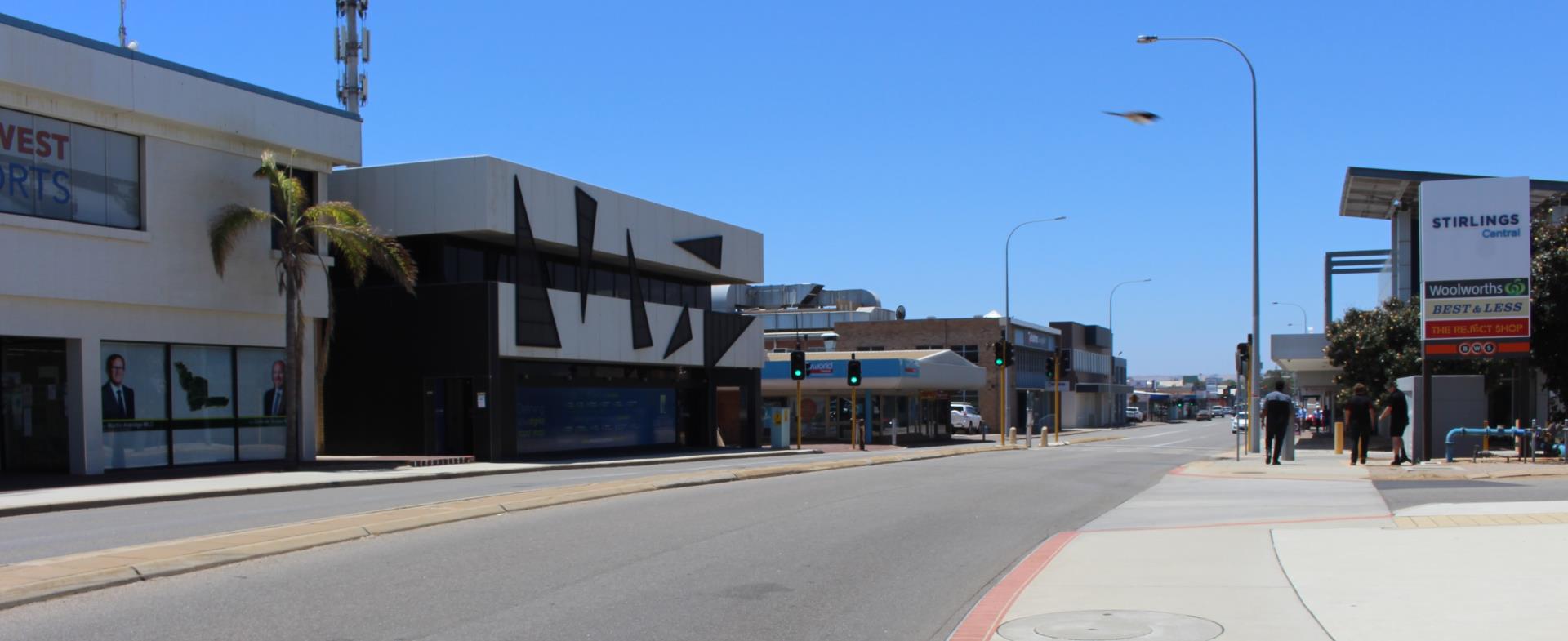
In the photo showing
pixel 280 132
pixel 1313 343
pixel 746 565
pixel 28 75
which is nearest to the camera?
pixel 746 565

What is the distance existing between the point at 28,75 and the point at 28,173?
68.9 inches

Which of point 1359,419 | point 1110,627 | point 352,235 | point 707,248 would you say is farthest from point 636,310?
point 1110,627

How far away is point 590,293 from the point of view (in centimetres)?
3731

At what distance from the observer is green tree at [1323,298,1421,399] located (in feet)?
131

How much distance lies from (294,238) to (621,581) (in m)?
19.3

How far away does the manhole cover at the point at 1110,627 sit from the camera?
7.50 metres

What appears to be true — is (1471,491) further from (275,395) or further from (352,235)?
(275,395)

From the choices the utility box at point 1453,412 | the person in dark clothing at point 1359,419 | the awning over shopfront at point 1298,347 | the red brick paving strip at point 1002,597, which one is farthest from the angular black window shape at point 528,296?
the awning over shopfront at point 1298,347

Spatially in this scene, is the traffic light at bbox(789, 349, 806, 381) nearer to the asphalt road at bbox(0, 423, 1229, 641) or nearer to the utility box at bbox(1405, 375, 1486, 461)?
the utility box at bbox(1405, 375, 1486, 461)

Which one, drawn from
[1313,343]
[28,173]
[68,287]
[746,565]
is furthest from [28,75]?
[1313,343]

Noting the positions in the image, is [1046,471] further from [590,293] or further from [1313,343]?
[1313,343]

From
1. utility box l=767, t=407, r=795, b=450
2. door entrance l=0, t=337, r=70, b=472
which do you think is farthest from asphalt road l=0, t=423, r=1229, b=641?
utility box l=767, t=407, r=795, b=450

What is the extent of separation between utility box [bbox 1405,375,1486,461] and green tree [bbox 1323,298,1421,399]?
48.1 feet

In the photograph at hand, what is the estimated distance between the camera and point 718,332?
142 ft
